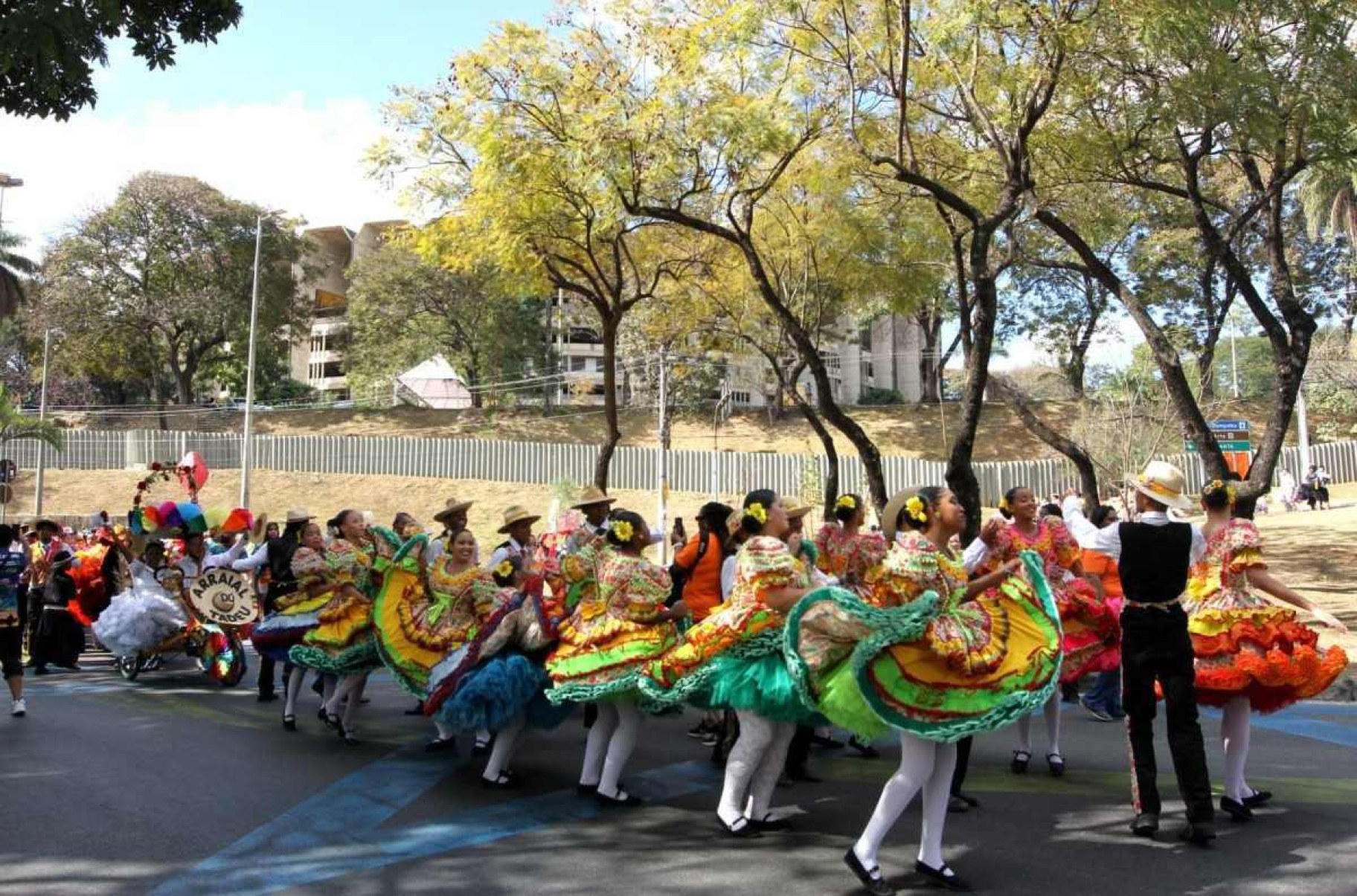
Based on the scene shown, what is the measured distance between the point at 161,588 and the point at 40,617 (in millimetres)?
2652


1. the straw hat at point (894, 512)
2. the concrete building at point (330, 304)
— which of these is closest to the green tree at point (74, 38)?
the straw hat at point (894, 512)

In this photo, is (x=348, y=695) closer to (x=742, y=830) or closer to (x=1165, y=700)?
(x=742, y=830)

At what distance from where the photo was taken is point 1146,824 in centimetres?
607

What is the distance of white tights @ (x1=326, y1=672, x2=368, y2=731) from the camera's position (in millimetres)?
9242

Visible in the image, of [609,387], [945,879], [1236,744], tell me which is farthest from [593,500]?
[609,387]

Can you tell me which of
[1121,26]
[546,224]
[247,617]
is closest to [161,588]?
[247,617]

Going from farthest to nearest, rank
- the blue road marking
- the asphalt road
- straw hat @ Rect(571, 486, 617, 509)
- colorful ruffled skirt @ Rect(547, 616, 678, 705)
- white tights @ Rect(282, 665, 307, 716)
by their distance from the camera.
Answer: white tights @ Rect(282, 665, 307, 716) < straw hat @ Rect(571, 486, 617, 509) < colorful ruffled skirt @ Rect(547, 616, 678, 705) < the blue road marking < the asphalt road

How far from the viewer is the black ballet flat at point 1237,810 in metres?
6.39

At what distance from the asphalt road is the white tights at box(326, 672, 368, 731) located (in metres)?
0.22

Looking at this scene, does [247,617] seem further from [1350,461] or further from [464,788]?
[1350,461]

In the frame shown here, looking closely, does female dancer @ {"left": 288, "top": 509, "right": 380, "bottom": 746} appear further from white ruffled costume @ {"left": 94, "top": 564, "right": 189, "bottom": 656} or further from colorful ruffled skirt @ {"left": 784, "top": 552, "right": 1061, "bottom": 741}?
colorful ruffled skirt @ {"left": 784, "top": 552, "right": 1061, "bottom": 741}

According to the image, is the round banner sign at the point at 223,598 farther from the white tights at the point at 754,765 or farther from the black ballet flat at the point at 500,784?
the white tights at the point at 754,765

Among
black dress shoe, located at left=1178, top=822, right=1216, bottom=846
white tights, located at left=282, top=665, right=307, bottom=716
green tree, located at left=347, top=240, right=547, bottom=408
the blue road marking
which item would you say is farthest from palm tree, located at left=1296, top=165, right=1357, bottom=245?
the blue road marking

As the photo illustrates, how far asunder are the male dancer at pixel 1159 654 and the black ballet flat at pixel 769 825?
1.89 m
